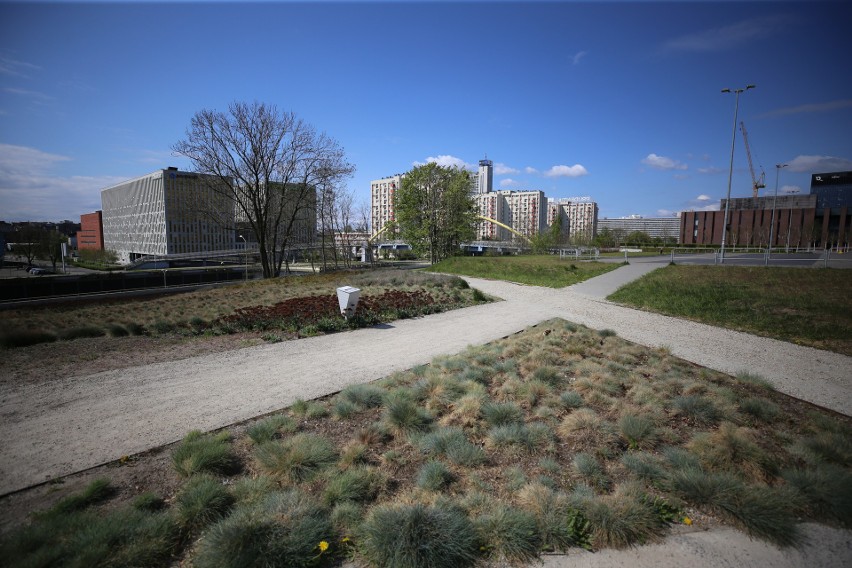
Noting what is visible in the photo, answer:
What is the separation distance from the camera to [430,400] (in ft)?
18.7

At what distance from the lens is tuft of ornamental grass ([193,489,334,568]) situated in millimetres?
2830

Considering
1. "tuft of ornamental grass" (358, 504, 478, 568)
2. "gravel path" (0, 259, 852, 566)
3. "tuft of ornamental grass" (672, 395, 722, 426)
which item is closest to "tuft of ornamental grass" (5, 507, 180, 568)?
"gravel path" (0, 259, 852, 566)

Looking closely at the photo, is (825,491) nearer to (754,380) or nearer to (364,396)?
(754,380)

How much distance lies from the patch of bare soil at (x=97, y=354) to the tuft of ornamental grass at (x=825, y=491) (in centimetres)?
917

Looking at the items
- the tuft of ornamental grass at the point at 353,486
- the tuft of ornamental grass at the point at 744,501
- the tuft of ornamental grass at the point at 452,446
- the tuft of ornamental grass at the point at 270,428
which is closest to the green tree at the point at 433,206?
the tuft of ornamental grass at the point at 270,428

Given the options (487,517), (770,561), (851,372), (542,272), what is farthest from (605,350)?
(542,272)

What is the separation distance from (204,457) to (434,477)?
241 centimetres

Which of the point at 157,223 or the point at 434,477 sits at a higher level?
the point at 157,223

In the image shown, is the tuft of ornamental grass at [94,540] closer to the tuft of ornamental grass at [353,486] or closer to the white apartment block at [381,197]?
the tuft of ornamental grass at [353,486]

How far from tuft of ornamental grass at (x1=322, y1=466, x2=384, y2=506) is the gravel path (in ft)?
6.95

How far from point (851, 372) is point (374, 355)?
9058 millimetres

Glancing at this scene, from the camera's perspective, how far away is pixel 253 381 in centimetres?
648

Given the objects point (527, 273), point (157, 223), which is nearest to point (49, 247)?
point (157, 223)

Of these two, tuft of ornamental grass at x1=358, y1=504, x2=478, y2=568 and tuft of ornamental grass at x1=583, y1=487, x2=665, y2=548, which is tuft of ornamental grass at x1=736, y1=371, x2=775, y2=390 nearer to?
tuft of ornamental grass at x1=583, y1=487, x2=665, y2=548
